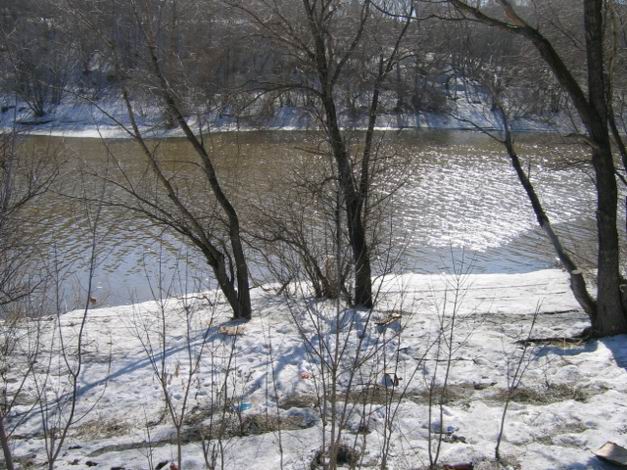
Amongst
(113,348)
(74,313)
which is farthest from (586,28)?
(74,313)

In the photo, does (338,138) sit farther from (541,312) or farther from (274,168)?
(274,168)

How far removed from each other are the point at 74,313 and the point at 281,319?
169 inches

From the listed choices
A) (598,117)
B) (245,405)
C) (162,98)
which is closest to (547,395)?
(245,405)

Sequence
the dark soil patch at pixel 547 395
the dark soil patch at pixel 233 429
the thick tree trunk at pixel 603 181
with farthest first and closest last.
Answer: the thick tree trunk at pixel 603 181
the dark soil patch at pixel 547 395
the dark soil patch at pixel 233 429

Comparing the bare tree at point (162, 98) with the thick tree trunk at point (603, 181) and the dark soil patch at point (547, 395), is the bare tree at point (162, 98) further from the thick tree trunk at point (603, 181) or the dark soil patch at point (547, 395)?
the thick tree trunk at point (603, 181)

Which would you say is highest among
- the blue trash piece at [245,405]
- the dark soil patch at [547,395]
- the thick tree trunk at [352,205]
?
the thick tree trunk at [352,205]

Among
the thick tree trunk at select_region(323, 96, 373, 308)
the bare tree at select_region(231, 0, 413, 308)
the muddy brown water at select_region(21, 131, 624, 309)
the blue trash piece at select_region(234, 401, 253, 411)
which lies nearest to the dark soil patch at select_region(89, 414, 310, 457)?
the blue trash piece at select_region(234, 401, 253, 411)

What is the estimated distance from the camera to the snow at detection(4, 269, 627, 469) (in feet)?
14.1

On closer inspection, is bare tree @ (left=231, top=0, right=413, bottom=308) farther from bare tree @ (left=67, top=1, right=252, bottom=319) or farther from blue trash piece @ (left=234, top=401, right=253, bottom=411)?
blue trash piece @ (left=234, top=401, right=253, bottom=411)

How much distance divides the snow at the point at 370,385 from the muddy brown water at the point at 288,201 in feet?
8.60

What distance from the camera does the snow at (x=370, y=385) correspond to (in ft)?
14.1

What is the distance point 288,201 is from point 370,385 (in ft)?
17.9

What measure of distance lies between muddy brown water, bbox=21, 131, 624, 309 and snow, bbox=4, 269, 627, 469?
2.62 meters

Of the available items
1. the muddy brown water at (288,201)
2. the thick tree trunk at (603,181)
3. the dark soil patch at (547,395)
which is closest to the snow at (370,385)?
the dark soil patch at (547,395)
